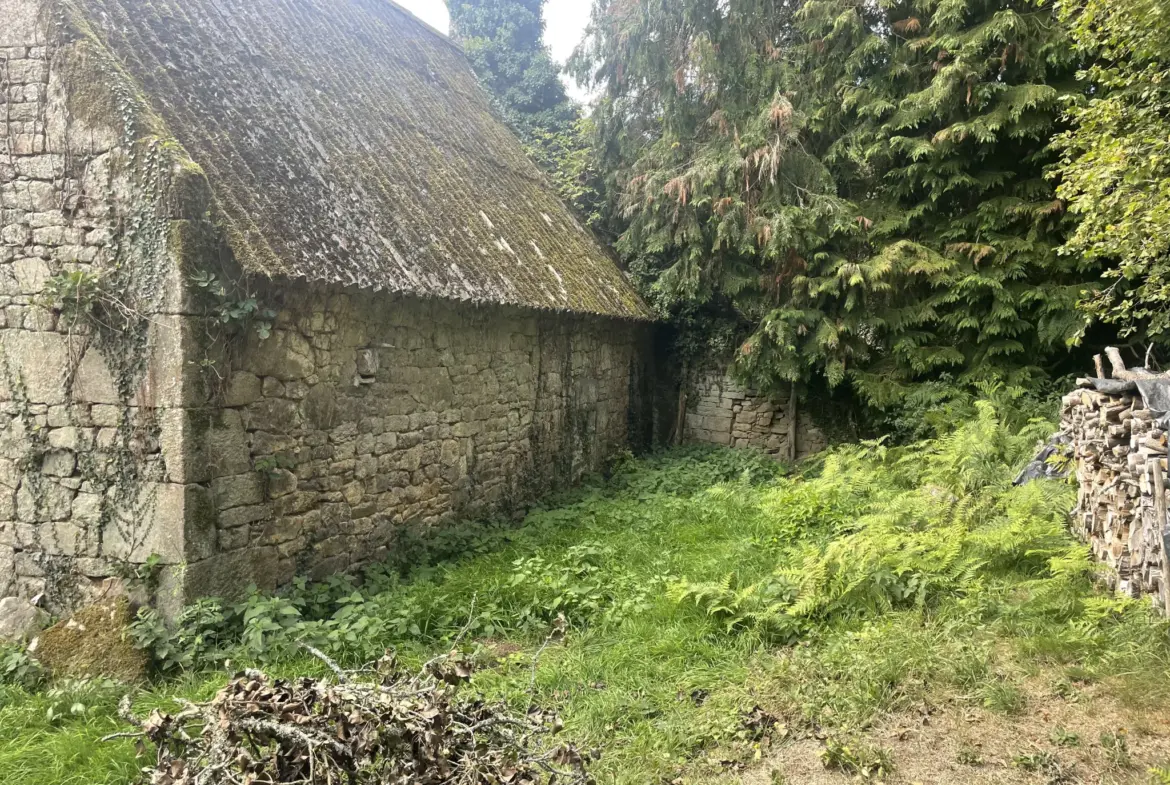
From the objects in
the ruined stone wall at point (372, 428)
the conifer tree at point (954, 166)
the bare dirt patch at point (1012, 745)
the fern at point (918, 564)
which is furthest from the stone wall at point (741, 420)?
the bare dirt patch at point (1012, 745)

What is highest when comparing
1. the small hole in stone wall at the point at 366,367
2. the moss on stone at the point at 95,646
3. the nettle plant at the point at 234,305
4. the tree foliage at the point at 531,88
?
the tree foliage at the point at 531,88

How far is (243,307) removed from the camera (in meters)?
5.06

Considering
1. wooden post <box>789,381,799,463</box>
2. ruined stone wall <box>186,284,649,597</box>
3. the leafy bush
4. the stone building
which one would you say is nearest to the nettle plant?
the stone building

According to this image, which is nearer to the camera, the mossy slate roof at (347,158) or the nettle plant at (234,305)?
the nettle plant at (234,305)

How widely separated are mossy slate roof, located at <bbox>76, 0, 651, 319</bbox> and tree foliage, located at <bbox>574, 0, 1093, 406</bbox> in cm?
196

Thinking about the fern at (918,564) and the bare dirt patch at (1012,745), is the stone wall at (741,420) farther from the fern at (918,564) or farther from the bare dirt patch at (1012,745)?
the bare dirt patch at (1012,745)

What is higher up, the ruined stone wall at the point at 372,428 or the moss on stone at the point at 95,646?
the ruined stone wall at the point at 372,428

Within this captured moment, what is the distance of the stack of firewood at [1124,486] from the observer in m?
4.18

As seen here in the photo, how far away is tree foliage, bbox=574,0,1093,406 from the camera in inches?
356

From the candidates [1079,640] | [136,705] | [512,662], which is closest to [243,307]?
[136,705]

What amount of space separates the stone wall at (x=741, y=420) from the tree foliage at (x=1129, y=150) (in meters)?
4.45

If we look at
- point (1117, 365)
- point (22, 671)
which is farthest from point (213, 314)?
point (1117, 365)

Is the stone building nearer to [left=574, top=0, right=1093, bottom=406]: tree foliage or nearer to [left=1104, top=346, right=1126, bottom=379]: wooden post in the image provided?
[left=574, top=0, right=1093, bottom=406]: tree foliage

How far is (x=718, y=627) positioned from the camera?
500 cm
